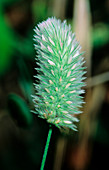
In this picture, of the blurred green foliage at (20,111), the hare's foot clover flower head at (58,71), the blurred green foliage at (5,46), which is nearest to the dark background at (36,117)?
Answer: the blurred green foliage at (5,46)

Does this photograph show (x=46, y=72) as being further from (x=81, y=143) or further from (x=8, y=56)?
(x=8, y=56)

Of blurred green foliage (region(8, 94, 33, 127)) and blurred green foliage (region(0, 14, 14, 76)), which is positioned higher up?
blurred green foliage (region(0, 14, 14, 76))

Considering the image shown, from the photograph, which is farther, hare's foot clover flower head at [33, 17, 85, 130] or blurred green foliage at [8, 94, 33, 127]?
blurred green foliage at [8, 94, 33, 127]

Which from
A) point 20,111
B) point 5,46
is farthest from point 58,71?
point 5,46

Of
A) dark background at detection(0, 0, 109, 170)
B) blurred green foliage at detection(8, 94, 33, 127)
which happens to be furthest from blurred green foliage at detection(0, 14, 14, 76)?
blurred green foliage at detection(8, 94, 33, 127)

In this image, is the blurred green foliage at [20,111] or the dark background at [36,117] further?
the dark background at [36,117]

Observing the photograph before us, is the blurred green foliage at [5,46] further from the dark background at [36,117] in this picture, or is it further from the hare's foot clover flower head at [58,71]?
the hare's foot clover flower head at [58,71]

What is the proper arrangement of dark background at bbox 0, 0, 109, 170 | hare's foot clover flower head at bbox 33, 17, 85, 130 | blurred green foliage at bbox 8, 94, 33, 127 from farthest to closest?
dark background at bbox 0, 0, 109, 170 < blurred green foliage at bbox 8, 94, 33, 127 < hare's foot clover flower head at bbox 33, 17, 85, 130

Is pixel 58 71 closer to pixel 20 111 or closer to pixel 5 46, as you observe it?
pixel 20 111

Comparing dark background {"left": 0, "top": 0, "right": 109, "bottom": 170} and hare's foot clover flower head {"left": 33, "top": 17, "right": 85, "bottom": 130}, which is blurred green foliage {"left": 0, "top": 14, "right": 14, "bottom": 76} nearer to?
dark background {"left": 0, "top": 0, "right": 109, "bottom": 170}
